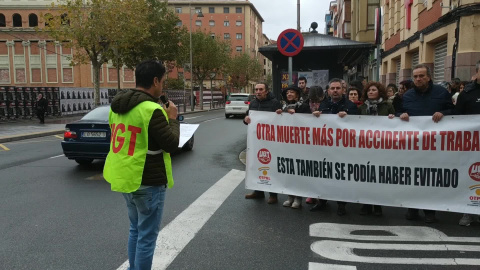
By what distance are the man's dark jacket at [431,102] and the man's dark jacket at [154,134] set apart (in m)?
3.70

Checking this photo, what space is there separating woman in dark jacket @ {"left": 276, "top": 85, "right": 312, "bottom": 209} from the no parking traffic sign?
2.51 m

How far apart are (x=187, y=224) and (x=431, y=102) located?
11.6 ft

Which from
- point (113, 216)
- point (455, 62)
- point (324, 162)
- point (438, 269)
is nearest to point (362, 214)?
point (324, 162)

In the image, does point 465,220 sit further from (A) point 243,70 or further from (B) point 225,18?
(B) point 225,18

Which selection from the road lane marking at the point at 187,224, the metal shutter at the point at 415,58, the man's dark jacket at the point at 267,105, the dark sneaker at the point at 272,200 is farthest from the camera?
the metal shutter at the point at 415,58

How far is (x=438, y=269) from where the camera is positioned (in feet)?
12.5

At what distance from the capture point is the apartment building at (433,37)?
11758mm

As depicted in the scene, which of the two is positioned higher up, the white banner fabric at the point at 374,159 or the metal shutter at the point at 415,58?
the metal shutter at the point at 415,58

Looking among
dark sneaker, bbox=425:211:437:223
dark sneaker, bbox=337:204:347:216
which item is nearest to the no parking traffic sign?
A: dark sneaker, bbox=337:204:347:216

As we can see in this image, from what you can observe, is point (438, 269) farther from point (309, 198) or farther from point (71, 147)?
point (71, 147)

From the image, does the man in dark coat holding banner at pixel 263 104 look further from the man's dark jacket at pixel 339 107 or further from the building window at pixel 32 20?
the building window at pixel 32 20

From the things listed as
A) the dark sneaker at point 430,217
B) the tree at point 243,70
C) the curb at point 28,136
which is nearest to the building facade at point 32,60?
the tree at point 243,70

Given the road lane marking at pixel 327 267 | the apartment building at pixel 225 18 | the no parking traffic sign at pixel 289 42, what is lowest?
the road lane marking at pixel 327 267

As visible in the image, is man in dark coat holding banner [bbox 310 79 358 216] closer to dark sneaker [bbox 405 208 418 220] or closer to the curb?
dark sneaker [bbox 405 208 418 220]
